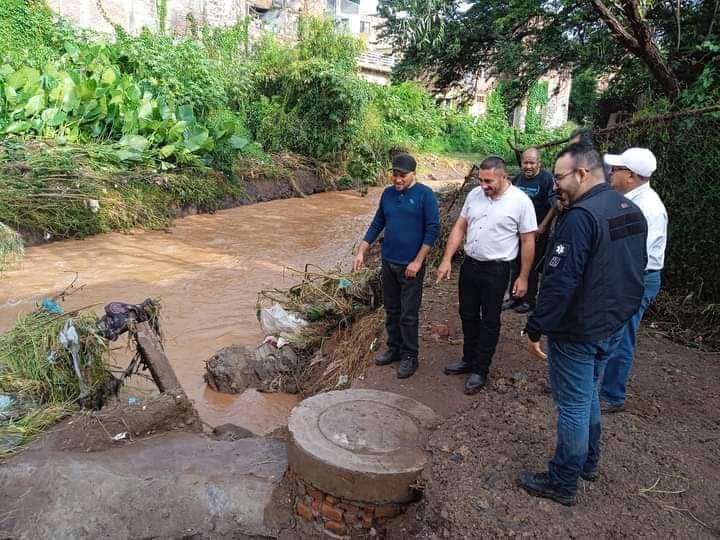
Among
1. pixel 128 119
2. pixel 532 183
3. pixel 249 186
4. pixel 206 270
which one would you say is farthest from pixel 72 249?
pixel 532 183

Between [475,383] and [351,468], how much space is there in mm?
1500

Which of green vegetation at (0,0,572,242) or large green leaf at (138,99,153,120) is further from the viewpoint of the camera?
large green leaf at (138,99,153,120)

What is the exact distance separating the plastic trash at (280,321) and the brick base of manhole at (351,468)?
248 cm

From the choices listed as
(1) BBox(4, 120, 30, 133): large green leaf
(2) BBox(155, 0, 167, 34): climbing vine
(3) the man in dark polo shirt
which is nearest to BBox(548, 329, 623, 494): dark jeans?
(3) the man in dark polo shirt

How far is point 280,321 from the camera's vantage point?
5.97 meters

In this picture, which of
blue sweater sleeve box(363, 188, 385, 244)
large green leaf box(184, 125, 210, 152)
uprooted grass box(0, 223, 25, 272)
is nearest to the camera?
blue sweater sleeve box(363, 188, 385, 244)

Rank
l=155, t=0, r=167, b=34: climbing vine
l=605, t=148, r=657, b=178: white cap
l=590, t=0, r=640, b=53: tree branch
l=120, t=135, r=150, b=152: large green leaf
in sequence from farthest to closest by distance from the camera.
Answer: l=155, t=0, r=167, b=34: climbing vine < l=120, t=135, r=150, b=152: large green leaf < l=590, t=0, r=640, b=53: tree branch < l=605, t=148, r=657, b=178: white cap

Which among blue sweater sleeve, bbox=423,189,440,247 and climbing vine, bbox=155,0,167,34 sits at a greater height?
climbing vine, bbox=155,0,167,34

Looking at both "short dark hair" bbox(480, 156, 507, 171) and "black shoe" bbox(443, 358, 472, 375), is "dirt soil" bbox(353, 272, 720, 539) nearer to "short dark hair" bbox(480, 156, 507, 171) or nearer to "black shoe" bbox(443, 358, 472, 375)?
"black shoe" bbox(443, 358, 472, 375)

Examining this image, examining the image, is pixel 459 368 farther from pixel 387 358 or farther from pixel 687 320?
pixel 687 320

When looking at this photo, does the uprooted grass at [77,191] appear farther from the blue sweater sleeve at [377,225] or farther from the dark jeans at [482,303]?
the dark jeans at [482,303]

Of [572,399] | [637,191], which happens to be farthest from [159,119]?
[572,399]

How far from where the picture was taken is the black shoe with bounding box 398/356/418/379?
4.41m

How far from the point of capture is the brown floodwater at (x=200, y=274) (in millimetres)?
5906
